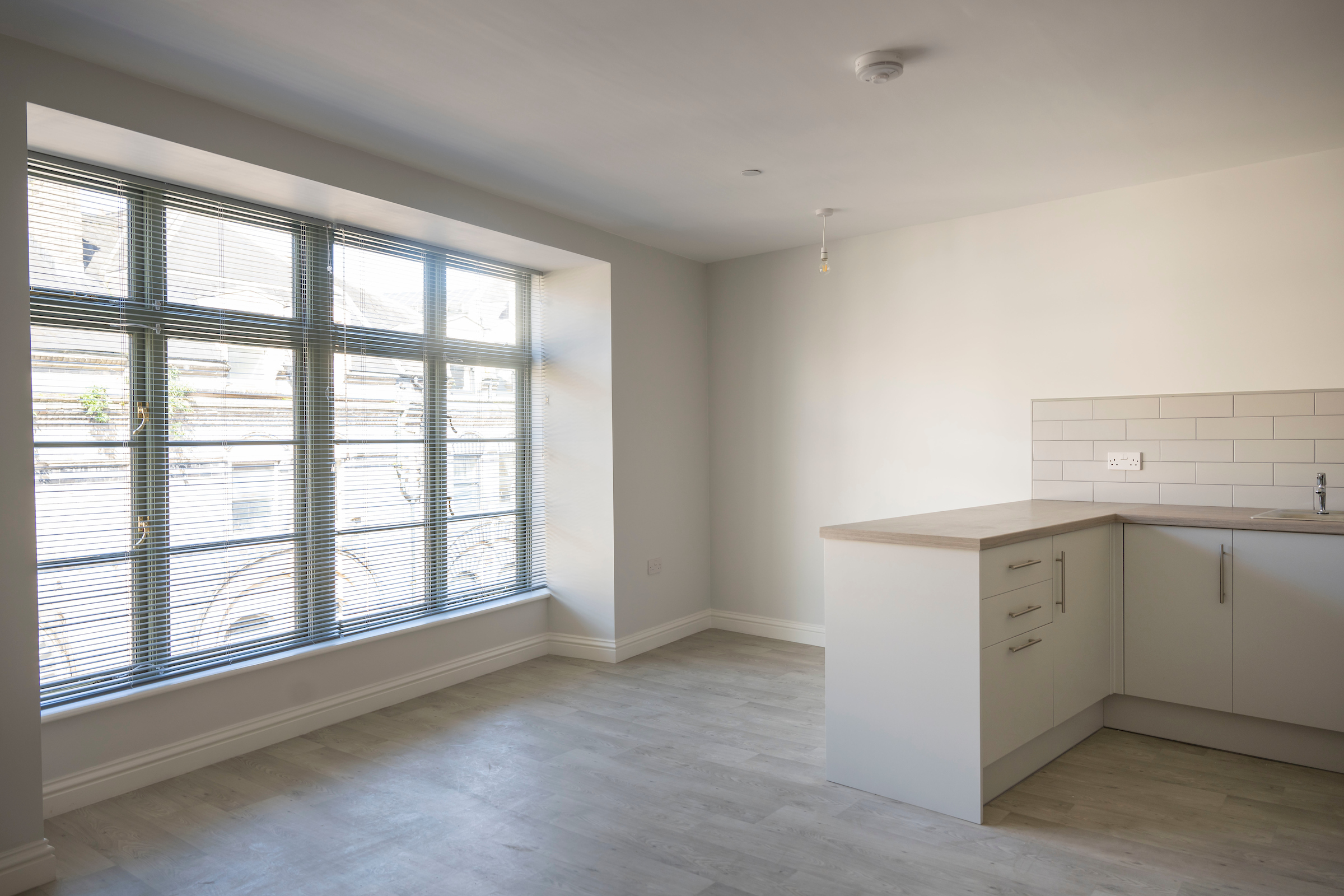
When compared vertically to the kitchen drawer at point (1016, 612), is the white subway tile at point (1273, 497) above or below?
above

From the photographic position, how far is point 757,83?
2713mm

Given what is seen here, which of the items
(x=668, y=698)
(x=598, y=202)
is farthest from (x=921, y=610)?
(x=598, y=202)

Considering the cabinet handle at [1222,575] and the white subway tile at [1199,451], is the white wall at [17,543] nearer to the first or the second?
the cabinet handle at [1222,575]

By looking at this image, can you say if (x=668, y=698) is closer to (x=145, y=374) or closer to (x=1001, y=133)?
(x=145, y=374)

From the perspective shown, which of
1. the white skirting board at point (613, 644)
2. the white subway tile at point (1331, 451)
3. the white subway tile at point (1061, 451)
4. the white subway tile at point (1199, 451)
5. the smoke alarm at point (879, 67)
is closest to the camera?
the smoke alarm at point (879, 67)

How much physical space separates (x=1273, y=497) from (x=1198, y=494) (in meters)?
0.28

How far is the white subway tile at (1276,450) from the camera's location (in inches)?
134

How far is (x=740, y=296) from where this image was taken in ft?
17.2

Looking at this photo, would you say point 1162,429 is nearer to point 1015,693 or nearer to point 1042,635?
point 1042,635

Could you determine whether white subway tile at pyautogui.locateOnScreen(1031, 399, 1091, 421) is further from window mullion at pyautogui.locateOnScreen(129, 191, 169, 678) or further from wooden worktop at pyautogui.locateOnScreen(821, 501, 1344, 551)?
window mullion at pyautogui.locateOnScreen(129, 191, 169, 678)

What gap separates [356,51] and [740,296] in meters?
3.14

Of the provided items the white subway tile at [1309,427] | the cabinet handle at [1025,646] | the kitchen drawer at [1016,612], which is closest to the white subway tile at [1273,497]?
the white subway tile at [1309,427]

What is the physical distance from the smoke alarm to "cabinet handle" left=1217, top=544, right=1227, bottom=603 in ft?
7.17

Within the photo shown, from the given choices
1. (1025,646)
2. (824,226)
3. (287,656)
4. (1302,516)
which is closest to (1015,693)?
(1025,646)
